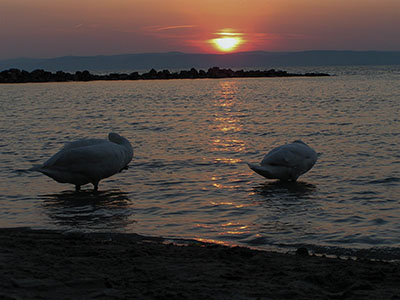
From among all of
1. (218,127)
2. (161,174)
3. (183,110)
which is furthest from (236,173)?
(183,110)

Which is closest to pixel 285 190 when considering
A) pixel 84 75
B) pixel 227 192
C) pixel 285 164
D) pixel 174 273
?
pixel 285 164

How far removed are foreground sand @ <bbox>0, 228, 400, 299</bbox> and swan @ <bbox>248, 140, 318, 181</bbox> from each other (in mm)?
3721

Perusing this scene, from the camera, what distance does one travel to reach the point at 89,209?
845cm

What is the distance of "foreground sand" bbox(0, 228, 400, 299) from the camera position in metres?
4.23

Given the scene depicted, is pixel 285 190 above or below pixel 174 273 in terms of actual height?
below

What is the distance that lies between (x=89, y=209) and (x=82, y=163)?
0.94 metres

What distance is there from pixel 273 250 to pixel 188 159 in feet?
21.5

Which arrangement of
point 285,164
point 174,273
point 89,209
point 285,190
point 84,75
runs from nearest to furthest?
point 174,273, point 89,209, point 285,190, point 285,164, point 84,75

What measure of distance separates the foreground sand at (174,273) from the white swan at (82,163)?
2933 mm

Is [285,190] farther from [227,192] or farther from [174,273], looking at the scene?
[174,273]

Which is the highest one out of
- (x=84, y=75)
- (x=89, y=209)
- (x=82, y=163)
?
(x=84, y=75)

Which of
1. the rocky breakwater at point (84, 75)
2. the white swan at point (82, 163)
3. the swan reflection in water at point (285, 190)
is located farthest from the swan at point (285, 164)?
the rocky breakwater at point (84, 75)

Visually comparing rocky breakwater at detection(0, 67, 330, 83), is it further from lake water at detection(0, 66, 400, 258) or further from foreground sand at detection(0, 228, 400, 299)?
foreground sand at detection(0, 228, 400, 299)

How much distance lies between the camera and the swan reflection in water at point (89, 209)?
760cm
